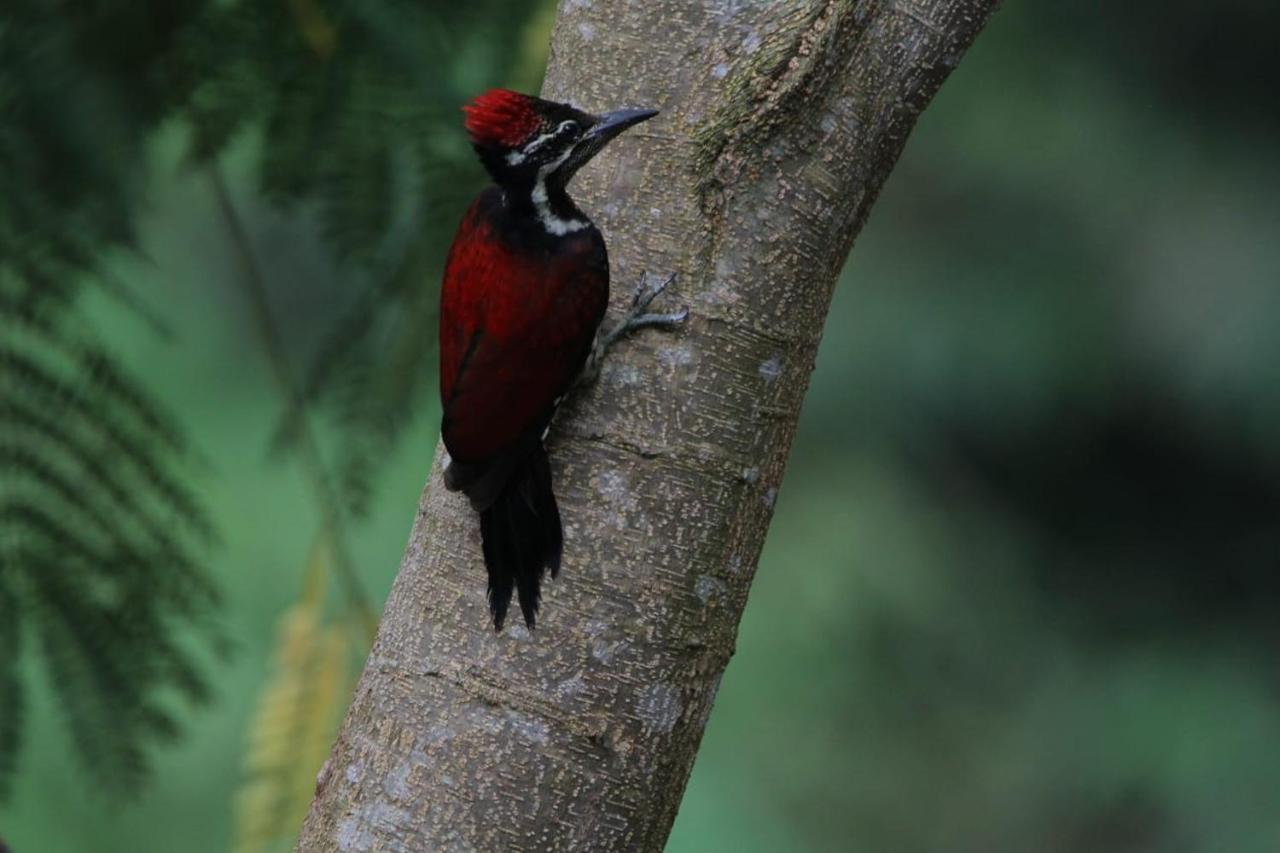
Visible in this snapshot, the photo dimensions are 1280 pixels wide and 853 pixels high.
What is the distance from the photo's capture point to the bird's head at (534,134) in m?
1.65

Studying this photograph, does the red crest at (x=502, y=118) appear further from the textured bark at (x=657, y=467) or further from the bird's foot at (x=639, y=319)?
the bird's foot at (x=639, y=319)

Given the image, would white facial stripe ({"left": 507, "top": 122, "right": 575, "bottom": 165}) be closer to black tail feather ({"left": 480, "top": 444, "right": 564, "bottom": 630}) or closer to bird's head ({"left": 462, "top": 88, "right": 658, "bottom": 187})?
bird's head ({"left": 462, "top": 88, "right": 658, "bottom": 187})

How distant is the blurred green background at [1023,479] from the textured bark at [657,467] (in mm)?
1639

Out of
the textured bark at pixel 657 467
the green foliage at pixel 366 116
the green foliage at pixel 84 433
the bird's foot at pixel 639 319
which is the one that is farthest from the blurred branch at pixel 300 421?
the bird's foot at pixel 639 319

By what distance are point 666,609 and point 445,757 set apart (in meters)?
0.27

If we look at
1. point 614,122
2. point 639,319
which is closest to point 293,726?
point 639,319

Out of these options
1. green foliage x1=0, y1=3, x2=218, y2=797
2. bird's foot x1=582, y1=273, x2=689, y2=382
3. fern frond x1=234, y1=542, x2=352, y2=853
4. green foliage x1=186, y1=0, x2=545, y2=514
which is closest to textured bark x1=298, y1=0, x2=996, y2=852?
bird's foot x1=582, y1=273, x2=689, y2=382

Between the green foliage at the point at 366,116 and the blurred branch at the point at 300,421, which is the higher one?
the green foliage at the point at 366,116

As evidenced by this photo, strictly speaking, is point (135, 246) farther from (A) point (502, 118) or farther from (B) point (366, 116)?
(A) point (502, 118)

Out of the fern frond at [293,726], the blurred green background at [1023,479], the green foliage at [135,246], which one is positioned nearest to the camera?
the fern frond at [293,726]

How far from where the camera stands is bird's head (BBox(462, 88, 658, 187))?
5.41 feet

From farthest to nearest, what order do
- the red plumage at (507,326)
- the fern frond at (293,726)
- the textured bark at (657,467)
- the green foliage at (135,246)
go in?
the green foliage at (135,246), the fern frond at (293,726), the red plumage at (507,326), the textured bark at (657,467)

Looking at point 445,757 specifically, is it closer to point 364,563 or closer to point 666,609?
point 666,609

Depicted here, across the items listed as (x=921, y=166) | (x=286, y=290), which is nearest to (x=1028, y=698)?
(x=921, y=166)
